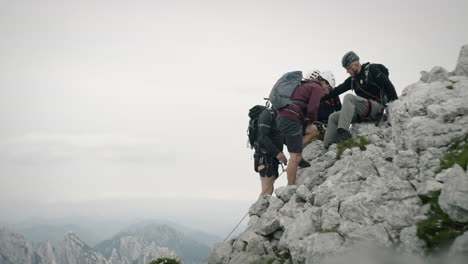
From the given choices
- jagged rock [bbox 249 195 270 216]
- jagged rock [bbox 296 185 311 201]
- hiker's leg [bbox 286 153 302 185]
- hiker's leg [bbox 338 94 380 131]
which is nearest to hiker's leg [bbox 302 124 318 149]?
hiker's leg [bbox 338 94 380 131]

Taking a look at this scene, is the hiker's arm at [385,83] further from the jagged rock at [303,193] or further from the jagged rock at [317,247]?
the jagged rock at [317,247]

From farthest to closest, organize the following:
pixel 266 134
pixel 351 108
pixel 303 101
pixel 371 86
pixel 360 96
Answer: pixel 360 96 → pixel 266 134 → pixel 371 86 → pixel 303 101 → pixel 351 108

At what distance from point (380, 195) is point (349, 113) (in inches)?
176

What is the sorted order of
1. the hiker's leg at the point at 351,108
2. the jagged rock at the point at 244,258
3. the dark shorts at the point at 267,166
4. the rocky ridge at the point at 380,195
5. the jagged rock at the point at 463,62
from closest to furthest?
1. the rocky ridge at the point at 380,195
2. the jagged rock at the point at 244,258
3. the jagged rock at the point at 463,62
4. the hiker's leg at the point at 351,108
5. the dark shorts at the point at 267,166

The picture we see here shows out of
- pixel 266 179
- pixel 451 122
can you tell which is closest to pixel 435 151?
pixel 451 122

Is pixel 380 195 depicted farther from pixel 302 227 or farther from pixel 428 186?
pixel 302 227

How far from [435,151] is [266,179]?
6.44m

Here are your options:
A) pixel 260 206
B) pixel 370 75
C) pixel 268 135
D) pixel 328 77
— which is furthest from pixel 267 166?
pixel 370 75

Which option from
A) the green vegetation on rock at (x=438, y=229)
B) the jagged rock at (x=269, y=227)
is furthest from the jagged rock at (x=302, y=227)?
the green vegetation on rock at (x=438, y=229)

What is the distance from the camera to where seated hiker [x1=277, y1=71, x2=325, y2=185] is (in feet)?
37.0

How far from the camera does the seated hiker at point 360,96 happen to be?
11.4 m

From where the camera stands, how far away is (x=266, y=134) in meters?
11.9

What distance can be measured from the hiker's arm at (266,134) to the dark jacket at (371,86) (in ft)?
9.45

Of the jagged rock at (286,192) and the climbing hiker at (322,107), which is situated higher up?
the climbing hiker at (322,107)
